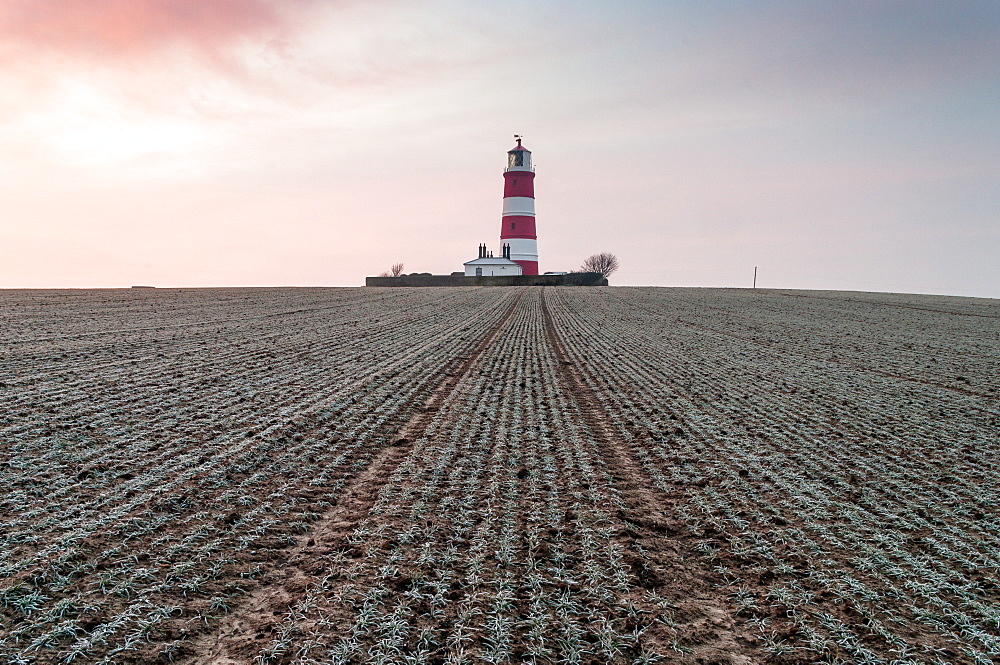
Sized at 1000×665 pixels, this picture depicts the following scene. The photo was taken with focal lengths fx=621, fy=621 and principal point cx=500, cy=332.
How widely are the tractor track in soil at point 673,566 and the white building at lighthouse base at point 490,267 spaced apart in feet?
185

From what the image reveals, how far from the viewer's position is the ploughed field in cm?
310

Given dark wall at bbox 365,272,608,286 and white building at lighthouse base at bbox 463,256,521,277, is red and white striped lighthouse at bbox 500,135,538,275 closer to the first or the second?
white building at lighthouse base at bbox 463,256,521,277

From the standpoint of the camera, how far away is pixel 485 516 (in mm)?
4445

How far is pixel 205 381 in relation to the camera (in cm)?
889

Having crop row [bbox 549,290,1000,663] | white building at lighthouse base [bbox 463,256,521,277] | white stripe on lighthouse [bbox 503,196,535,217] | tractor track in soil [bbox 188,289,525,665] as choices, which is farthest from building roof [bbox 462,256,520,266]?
tractor track in soil [bbox 188,289,525,665]

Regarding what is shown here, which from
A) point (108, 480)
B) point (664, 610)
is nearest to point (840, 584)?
point (664, 610)

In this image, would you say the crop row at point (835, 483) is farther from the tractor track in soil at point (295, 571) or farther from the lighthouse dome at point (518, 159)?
the lighthouse dome at point (518, 159)

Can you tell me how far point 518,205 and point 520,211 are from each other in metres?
0.62

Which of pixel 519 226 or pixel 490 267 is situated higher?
pixel 519 226

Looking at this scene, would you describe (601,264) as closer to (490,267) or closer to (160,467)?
(490,267)

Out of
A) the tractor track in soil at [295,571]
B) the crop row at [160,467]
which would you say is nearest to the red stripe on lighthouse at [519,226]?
the crop row at [160,467]

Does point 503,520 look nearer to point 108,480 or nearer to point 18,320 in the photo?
point 108,480

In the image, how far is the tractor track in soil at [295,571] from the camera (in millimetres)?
2961

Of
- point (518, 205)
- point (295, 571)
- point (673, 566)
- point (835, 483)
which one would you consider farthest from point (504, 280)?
point (295, 571)
